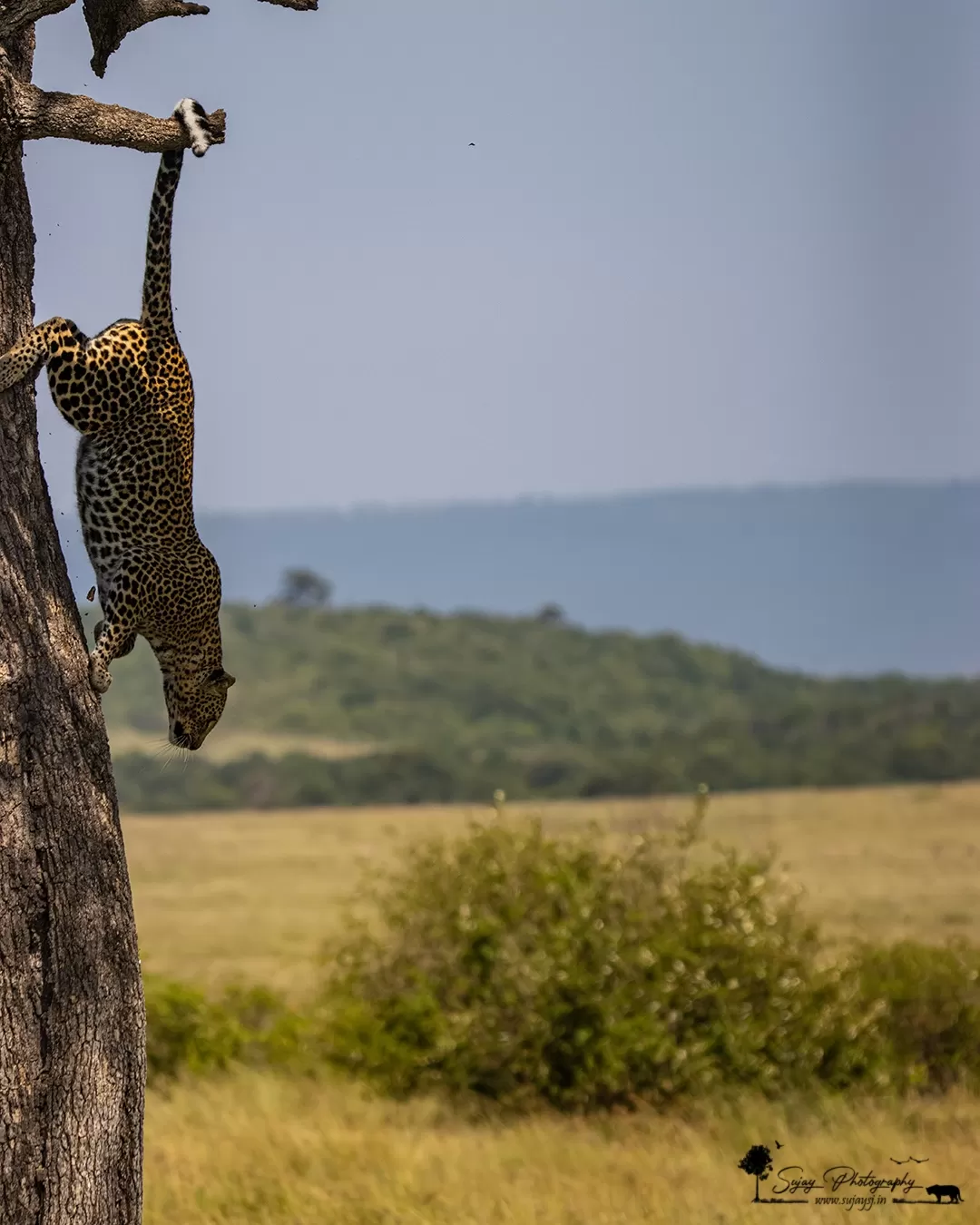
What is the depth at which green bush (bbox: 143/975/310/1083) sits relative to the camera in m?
13.6

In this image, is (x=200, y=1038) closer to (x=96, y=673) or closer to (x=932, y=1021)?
(x=932, y=1021)

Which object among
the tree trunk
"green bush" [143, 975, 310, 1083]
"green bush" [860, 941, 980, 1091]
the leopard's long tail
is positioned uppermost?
the leopard's long tail

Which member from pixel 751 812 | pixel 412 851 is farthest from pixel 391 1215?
pixel 751 812

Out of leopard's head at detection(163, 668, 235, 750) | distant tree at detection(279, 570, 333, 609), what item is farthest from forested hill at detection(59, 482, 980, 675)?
leopard's head at detection(163, 668, 235, 750)

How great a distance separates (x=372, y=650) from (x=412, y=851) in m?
54.2

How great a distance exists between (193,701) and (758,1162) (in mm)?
5043

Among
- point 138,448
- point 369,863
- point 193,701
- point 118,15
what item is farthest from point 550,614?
point 138,448

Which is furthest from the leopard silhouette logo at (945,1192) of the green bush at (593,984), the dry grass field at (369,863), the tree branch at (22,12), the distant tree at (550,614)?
the distant tree at (550,614)

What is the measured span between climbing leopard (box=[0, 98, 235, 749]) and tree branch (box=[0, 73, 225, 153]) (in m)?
0.07

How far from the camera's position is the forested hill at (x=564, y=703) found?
5166 centimetres

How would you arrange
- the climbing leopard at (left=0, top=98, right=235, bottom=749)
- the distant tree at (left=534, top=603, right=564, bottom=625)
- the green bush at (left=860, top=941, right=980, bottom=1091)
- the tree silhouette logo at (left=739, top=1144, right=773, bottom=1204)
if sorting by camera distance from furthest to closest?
1. the distant tree at (left=534, top=603, right=564, bottom=625)
2. the green bush at (left=860, top=941, right=980, bottom=1091)
3. the tree silhouette logo at (left=739, top=1144, right=773, bottom=1204)
4. the climbing leopard at (left=0, top=98, right=235, bottom=749)

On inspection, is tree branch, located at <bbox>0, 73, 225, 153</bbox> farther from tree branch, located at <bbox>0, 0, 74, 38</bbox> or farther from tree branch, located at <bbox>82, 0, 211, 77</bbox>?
tree branch, located at <bbox>82, 0, 211, 77</bbox>

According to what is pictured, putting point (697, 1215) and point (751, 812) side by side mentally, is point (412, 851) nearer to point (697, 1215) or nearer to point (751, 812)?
point (697, 1215)

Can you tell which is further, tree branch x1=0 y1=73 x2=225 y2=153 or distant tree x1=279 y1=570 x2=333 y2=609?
distant tree x1=279 y1=570 x2=333 y2=609
